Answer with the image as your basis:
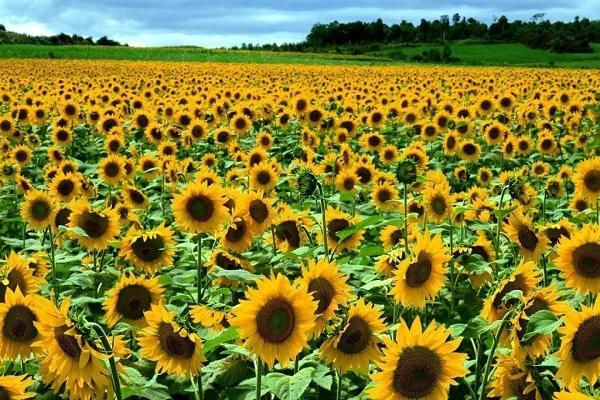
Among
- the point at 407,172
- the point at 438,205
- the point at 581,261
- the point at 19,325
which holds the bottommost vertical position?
the point at 438,205

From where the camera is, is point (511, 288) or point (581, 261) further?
point (581, 261)

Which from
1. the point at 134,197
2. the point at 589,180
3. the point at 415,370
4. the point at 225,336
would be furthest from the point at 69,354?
the point at 589,180

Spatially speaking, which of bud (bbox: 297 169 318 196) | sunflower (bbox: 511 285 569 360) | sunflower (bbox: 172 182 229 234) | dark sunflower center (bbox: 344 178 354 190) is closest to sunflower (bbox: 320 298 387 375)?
sunflower (bbox: 511 285 569 360)

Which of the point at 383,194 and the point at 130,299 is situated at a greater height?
the point at 130,299

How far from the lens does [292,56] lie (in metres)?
64.2

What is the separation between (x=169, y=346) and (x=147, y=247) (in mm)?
1665

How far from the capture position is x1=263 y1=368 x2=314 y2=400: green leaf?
2.80 metres

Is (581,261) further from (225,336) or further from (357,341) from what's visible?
(225,336)

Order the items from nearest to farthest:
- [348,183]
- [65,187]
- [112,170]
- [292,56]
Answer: [65,187] < [348,183] < [112,170] < [292,56]

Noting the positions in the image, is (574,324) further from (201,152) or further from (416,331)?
(201,152)

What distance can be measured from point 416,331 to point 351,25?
120 metres

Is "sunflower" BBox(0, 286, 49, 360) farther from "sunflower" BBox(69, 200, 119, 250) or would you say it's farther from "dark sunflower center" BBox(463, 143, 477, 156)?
"dark sunflower center" BBox(463, 143, 477, 156)

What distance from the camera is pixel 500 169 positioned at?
1056 centimetres

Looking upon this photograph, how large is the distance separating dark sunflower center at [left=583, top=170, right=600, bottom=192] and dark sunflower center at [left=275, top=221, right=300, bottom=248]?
2529 mm
